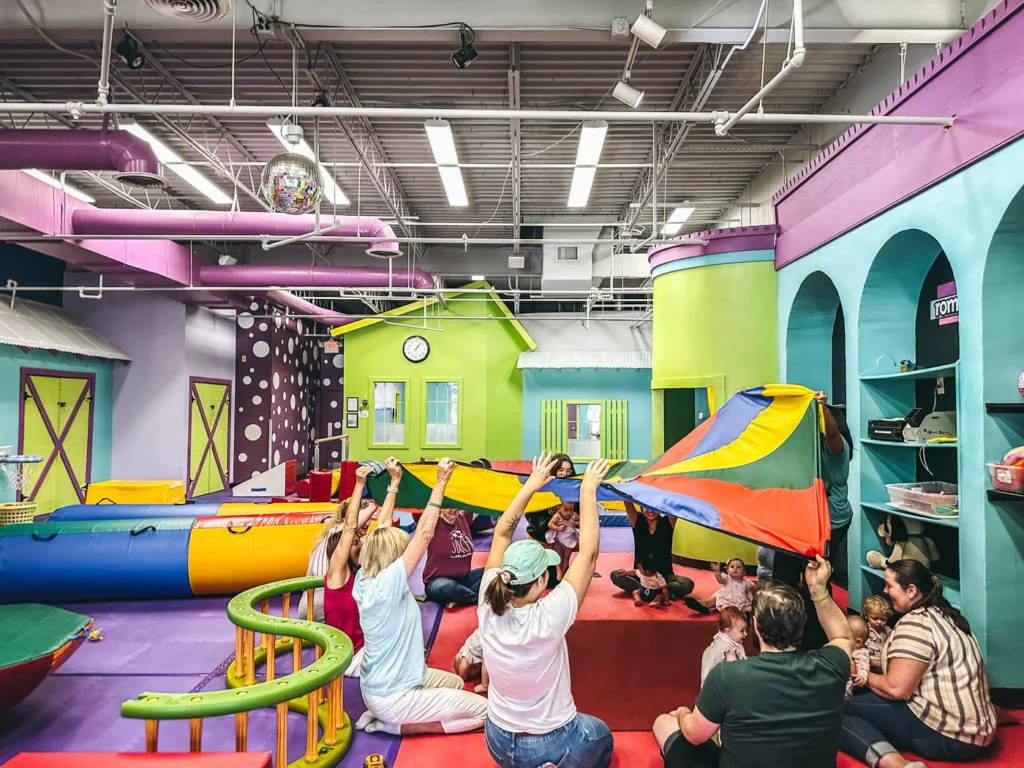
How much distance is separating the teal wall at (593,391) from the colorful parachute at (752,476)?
8.39 meters

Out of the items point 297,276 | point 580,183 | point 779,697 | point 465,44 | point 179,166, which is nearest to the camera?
point 779,697

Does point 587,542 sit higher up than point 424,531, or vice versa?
point 587,542

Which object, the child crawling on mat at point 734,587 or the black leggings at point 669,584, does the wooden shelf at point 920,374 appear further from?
the black leggings at point 669,584

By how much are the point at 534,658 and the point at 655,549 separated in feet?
11.3

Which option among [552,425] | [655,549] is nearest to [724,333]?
[655,549]

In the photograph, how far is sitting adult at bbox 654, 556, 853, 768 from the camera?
2.01 meters

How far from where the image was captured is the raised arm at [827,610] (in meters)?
2.21

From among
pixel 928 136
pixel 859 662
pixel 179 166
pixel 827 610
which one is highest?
pixel 179 166

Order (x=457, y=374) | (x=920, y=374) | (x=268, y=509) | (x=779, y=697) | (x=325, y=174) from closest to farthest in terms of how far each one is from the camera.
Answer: (x=779, y=697) → (x=920, y=374) → (x=268, y=509) → (x=325, y=174) → (x=457, y=374)

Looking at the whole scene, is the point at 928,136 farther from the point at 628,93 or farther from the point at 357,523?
the point at 357,523

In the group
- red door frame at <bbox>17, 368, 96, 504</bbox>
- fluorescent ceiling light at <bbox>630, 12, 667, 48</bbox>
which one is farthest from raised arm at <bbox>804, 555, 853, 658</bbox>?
red door frame at <bbox>17, 368, 96, 504</bbox>

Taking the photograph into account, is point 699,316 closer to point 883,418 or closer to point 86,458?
point 883,418

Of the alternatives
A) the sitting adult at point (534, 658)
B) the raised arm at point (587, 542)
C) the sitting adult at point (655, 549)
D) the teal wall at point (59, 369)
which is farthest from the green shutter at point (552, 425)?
the sitting adult at point (534, 658)

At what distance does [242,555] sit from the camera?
538cm
